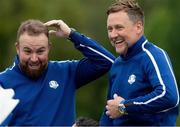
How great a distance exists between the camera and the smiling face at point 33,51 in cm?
884

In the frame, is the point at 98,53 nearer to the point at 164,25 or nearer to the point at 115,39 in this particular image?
the point at 115,39

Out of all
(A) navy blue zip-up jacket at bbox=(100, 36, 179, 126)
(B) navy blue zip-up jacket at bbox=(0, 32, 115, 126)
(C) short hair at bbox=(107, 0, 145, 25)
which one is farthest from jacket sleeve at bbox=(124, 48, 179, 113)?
(B) navy blue zip-up jacket at bbox=(0, 32, 115, 126)

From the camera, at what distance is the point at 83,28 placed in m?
40.1

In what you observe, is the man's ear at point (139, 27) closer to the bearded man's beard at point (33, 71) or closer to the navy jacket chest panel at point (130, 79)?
the navy jacket chest panel at point (130, 79)

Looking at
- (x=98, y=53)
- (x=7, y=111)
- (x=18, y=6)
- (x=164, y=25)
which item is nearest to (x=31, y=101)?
(x=7, y=111)

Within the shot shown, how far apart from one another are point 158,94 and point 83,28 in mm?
31855

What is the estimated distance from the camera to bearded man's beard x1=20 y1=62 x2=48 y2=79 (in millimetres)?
8938

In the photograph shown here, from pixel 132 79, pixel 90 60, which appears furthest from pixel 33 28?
pixel 132 79

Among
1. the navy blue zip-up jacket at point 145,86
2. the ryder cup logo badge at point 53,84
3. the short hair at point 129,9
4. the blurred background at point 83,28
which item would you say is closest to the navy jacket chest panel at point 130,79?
the navy blue zip-up jacket at point 145,86

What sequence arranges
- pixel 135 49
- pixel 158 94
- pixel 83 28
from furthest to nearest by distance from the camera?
pixel 83 28 → pixel 135 49 → pixel 158 94

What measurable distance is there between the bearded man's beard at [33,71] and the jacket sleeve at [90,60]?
0.47 meters

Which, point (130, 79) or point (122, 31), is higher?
point (122, 31)

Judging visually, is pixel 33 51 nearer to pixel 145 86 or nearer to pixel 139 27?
pixel 139 27

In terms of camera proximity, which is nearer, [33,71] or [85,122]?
[85,122]
